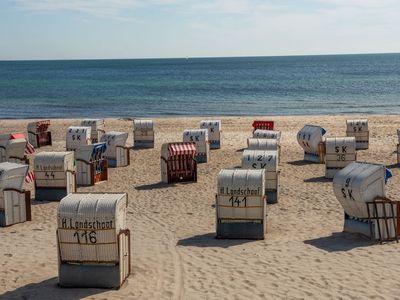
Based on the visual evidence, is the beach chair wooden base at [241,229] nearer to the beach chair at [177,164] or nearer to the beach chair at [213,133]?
the beach chair at [177,164]

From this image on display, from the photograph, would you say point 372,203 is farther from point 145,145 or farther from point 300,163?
point 145,145

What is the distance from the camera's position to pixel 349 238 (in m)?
15.5

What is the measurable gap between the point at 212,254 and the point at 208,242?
1.09 meters

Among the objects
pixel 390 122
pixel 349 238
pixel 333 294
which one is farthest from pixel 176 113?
pixel 333 294

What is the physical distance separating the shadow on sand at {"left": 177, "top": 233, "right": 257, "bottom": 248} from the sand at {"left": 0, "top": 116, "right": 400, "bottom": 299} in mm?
24

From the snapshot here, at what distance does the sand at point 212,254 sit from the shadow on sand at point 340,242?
0.02 metres

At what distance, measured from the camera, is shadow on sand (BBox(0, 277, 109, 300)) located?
11.8 meters

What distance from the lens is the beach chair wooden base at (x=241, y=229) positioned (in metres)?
15.5

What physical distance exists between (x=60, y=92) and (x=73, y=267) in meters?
88.5

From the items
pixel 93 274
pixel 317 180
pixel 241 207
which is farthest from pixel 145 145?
pixel 93 274

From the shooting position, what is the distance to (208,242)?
1538cm

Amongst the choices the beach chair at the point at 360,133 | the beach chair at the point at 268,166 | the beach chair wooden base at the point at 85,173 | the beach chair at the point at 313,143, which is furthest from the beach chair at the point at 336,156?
the beach chair wooden base at the point at 85,173

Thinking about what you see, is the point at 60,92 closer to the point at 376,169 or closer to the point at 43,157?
the point at 43,157

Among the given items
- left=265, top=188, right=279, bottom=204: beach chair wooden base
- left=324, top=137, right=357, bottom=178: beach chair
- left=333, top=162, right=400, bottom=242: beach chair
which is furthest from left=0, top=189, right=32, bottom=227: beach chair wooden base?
left=324, top=137, right=357, bottom=178: beach chair
